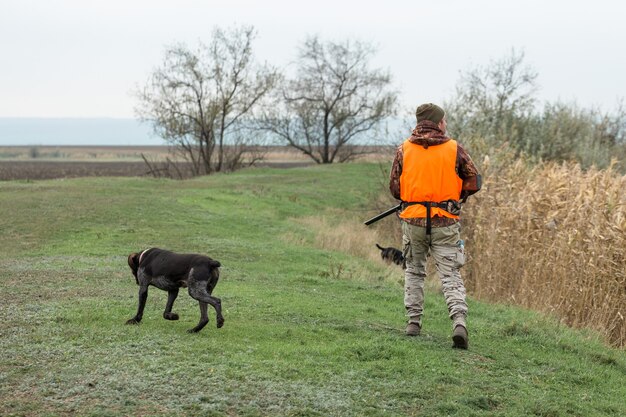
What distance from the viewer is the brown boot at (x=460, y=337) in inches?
328

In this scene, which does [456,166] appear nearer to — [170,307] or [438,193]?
[438,193]

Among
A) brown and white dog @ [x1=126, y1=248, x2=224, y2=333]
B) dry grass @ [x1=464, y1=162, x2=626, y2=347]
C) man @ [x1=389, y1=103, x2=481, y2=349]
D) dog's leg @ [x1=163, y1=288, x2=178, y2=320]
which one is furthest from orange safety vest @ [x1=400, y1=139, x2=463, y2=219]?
dry grass @ [x1=464, y1=162, x2=626, y2=347]

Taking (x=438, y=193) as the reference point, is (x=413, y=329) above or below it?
below

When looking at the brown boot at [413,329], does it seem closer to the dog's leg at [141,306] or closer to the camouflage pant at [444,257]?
the camouflage pant at [444,257]

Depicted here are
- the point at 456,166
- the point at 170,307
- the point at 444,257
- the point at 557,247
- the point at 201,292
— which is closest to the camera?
the point at 201,292

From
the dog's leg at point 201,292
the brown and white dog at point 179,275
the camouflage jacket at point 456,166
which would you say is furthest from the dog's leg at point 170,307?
the camouflage jacket at point 456,166

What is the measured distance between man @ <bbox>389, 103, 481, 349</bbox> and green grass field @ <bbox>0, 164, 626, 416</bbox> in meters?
0.64

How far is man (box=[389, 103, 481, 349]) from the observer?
841cm

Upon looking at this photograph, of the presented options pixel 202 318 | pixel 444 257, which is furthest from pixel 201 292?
pixel 444 257

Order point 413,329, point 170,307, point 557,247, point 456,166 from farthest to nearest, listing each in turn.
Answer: point 557,247 → point 413,329 → point 170,307 → point 456,166

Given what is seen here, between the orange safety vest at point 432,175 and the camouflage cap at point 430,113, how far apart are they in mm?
278

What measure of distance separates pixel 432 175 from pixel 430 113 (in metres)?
0.65

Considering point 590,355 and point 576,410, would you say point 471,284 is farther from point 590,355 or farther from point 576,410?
point 576,410

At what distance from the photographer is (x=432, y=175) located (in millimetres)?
8414
